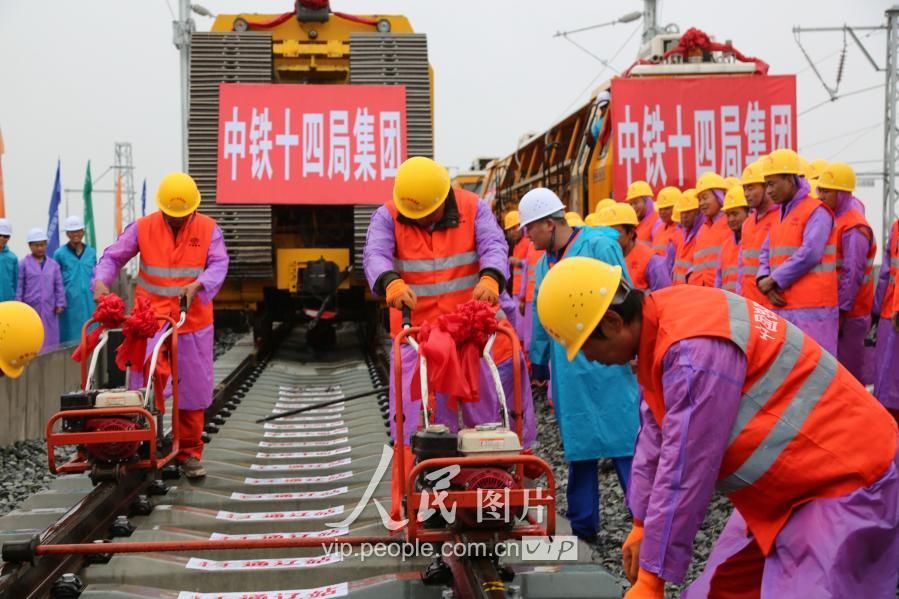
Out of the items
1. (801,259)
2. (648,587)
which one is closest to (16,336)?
(648,587)

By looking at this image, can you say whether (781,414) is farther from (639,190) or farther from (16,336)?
(639,190)

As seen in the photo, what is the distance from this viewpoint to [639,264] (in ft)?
23.0

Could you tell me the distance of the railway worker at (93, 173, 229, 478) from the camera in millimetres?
6441

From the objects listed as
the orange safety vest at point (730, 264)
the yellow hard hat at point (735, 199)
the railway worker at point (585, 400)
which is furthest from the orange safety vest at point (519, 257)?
the railway worker at point (585, 400)

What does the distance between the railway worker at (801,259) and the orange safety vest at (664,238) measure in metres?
3.28

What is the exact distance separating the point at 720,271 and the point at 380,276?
4.26 m

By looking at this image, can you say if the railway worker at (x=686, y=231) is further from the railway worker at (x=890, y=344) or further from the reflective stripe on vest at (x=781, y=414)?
the reflective stripe on vest at (x=781, y=414)

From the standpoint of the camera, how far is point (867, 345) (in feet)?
29.3

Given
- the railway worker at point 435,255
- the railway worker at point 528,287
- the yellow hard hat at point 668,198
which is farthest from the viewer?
the yellow hard hat at point 668,198

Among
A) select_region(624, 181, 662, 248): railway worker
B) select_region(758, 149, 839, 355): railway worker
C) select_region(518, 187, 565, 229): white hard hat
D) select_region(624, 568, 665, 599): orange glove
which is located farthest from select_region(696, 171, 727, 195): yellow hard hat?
select_region(624, 568, 665, 599): orange glove

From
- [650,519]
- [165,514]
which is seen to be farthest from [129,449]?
[650,519]

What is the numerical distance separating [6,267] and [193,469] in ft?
21.3

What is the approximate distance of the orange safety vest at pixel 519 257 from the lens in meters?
11.6

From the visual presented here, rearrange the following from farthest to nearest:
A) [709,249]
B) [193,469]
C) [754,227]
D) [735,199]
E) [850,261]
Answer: [709,249]
[735,199]
[754,227]
[850,261]
[193,469]
